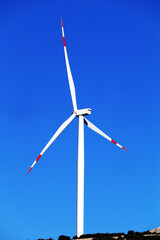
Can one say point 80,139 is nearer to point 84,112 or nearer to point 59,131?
point 59,131

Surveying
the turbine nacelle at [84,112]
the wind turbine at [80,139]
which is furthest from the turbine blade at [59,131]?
the turbine nacelle at [84,112]

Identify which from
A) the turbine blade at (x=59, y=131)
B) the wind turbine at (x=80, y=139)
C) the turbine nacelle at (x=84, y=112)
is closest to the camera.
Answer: the wind turbine at (x=80, y=139)

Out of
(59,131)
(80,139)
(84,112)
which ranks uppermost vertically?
(84,112)

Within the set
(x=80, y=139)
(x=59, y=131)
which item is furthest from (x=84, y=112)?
(x=59, y=131)

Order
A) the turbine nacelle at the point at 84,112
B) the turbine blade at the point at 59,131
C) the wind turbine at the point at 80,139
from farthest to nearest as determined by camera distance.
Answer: the turbine nacelle at the point at 84,112 < the turbine blade at the point at 59,131 < the wind turbine at the point at 80,139

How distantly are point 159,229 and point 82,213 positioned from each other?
22618mm

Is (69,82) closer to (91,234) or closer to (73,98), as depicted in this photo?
(73,98)

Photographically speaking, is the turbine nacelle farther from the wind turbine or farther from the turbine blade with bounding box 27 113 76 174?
the turbine blade with bounding box 27 113 76 174

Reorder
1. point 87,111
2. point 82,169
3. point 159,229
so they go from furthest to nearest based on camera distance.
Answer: point 159,229, point 87,111, point 82,169

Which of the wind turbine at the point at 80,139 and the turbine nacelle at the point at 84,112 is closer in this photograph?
the wind turbine at the point at 80,139

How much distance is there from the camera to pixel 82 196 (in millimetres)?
62969

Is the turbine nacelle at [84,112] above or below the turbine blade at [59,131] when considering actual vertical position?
above

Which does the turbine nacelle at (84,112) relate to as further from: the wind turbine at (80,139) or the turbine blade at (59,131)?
the turbine blade at (59,131)

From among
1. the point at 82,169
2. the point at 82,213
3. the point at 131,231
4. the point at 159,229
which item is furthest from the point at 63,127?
the point at 159,229
